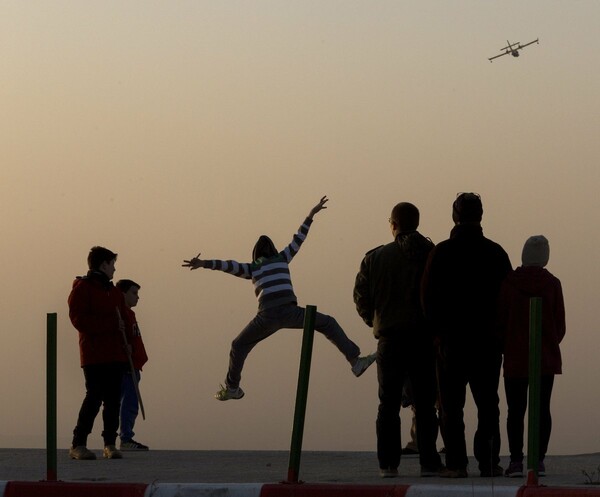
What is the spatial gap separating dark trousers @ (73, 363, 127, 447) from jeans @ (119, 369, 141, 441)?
149 centimetres

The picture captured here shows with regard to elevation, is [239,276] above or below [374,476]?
above

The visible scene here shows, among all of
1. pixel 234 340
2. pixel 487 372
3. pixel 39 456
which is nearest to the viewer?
pixel 487 372

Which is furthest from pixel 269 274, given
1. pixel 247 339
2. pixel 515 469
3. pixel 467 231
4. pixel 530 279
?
pixel 515 469

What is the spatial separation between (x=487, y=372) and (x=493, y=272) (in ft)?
2.12

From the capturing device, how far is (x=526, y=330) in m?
10.1

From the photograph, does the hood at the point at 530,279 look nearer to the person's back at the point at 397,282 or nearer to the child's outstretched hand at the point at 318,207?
the person's back at the point at 397,282

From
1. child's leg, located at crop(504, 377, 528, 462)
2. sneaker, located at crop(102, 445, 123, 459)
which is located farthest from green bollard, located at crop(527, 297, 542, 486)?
sneaker, located at crop(102, 445, 123, 459)

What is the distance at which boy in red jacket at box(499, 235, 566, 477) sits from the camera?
10055mm

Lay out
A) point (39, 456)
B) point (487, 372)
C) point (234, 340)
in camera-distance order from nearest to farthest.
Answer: point (487, 372) → point (39, 456) → point (234, 340)

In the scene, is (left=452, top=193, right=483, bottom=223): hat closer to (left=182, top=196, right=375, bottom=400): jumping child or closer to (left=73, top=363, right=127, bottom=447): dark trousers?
(left=73, top=363, right=127, bottom=447): dark trousers

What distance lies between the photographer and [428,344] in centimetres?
1020

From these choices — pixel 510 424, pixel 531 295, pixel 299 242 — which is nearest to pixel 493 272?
pixel 531 295

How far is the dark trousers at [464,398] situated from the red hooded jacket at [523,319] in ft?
0.43

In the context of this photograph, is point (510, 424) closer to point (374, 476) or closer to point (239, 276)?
point (374, 476)
